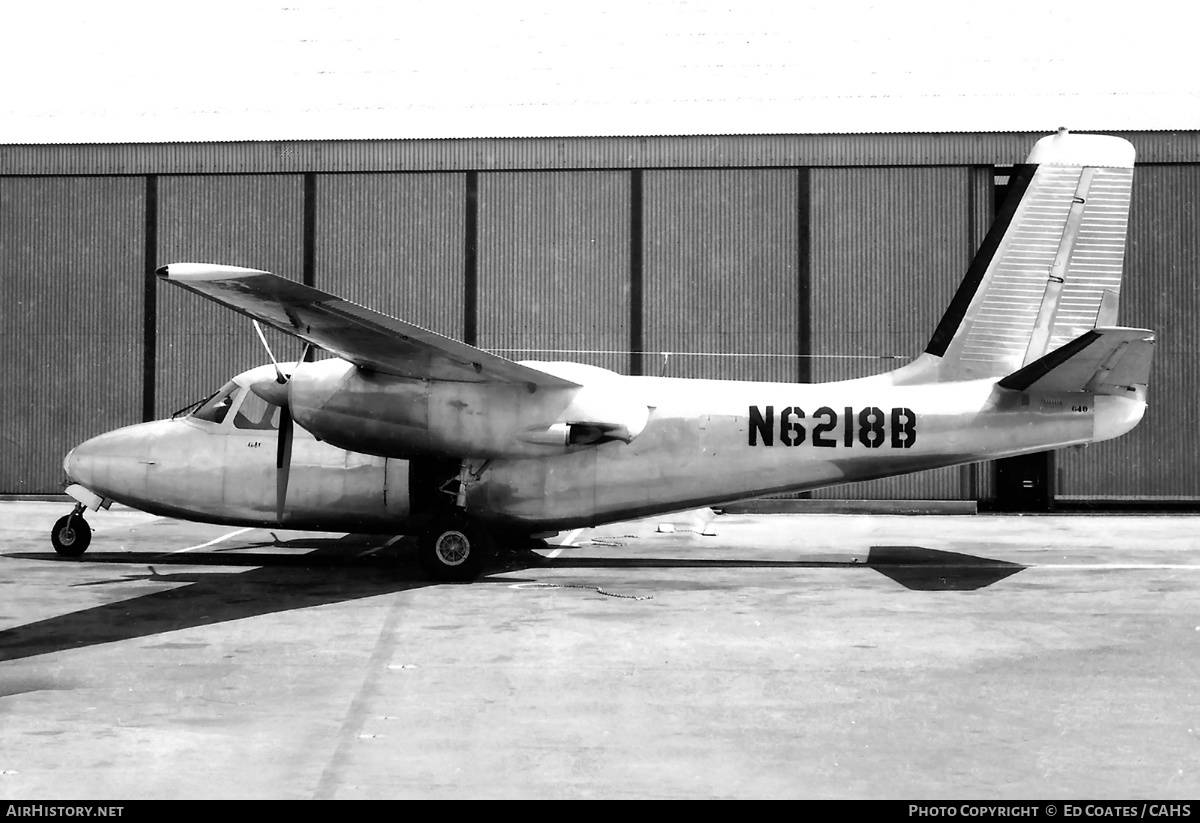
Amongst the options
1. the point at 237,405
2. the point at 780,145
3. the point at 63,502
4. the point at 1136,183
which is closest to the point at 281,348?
the point at 63,502

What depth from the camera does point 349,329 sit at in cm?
1337

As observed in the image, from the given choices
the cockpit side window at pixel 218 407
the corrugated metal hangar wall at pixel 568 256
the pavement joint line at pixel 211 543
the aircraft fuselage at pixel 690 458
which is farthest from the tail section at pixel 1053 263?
the pavement joint line at pixel 211 543

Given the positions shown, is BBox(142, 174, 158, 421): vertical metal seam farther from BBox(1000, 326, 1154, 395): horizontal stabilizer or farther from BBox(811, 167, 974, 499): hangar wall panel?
BBox(1000, 326, 1154, 395): horizontal stabilizer

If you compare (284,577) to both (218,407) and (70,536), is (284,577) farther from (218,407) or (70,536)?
(70,536)

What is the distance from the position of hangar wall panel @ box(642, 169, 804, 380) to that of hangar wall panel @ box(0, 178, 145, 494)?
39.1 feet

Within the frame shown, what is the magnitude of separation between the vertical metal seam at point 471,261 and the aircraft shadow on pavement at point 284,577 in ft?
23.8

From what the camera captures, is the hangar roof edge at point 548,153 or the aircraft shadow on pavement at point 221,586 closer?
the aircraft shadow on pavement at point 221,586

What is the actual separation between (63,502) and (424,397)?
1486 cm

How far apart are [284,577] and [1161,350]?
19.7 m

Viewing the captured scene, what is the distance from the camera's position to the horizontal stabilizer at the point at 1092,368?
558 inches

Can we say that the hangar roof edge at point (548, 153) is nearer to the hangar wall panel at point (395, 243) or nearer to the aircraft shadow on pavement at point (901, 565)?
the hangar wall panel at point (395, 243)

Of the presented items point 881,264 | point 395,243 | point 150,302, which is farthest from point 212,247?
point 881,264

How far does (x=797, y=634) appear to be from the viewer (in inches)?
446

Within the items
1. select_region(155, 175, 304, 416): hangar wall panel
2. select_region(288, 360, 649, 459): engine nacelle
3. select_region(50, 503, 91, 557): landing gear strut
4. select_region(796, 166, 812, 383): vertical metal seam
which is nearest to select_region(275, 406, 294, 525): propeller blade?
select_region(288, 360, 649, 459): engine nacelle
